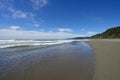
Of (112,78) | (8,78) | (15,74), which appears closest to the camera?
(112,78)

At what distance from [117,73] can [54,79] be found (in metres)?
2.46

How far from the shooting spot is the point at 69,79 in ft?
17.9

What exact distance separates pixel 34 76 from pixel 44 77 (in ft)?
1.31

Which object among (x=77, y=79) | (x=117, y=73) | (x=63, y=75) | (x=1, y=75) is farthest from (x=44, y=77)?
(x=117, y=73)

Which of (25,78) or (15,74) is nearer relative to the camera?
(25,78)

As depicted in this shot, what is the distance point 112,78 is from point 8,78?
12.4ft

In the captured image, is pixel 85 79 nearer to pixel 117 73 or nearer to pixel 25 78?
pixel 117 73

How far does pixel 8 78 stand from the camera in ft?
18.5

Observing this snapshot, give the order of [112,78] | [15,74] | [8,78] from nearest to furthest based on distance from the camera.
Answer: [112,78] < [8,78] < [15,74]

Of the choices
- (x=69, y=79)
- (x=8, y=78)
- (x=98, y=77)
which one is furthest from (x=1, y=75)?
(x=98, y=77)

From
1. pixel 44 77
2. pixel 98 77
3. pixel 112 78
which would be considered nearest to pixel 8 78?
pixel 44 77

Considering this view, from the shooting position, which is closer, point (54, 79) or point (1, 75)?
point (54, 79)

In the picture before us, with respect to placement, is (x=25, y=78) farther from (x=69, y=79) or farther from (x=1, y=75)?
(x=69, y=79)

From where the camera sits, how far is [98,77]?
543 centimetres
